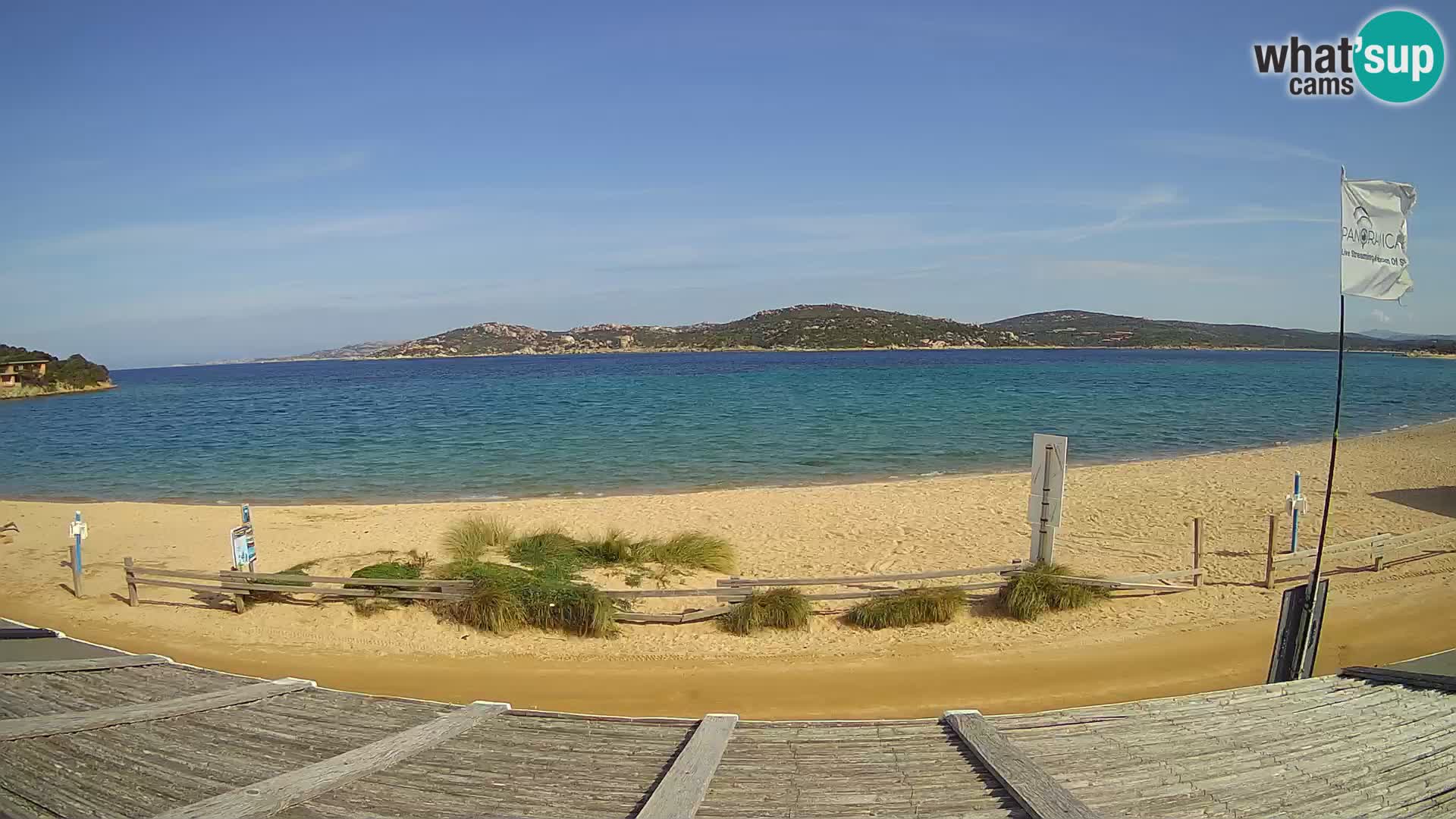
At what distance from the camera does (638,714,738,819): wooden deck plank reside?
3.22 m

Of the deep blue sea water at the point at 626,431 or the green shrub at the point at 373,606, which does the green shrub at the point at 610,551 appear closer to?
the green shrub at the point at 373,606

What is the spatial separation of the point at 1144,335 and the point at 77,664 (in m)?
194

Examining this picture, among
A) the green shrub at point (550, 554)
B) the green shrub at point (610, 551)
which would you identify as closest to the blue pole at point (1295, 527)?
the green shrub at point (610, 551)

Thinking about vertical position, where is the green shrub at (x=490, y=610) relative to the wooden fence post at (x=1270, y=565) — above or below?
below

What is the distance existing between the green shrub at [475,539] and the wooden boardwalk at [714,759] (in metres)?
7.97

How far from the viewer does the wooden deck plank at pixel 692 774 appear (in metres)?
3.22

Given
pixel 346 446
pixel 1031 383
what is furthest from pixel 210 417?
pixel 1031 383

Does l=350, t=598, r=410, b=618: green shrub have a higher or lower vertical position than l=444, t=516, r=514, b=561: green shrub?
lower

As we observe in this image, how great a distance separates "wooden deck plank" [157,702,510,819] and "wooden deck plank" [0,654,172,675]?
2611 millimetres

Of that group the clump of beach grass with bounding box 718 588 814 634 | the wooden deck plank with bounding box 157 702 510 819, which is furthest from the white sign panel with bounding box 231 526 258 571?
the wooden deck plank with bounding box 157 702 510 819

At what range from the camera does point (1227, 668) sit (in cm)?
792

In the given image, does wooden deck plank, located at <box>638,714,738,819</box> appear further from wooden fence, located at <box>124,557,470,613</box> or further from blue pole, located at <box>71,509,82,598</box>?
blue pole, located at <box>71,509,82,598</box>

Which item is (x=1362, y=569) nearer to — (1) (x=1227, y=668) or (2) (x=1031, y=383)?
(1) (x=1227, y=668)

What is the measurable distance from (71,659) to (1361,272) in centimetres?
950
